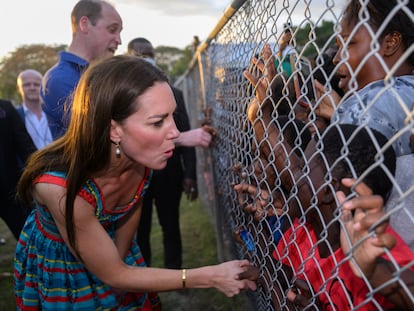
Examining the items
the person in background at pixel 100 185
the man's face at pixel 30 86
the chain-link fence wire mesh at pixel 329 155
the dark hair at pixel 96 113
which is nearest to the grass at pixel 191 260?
the chain-link fence wire mesh at pixel 329 155

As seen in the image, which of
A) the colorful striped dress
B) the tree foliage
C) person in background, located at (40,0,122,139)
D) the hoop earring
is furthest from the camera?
person in background, located at (40,0,122,139)

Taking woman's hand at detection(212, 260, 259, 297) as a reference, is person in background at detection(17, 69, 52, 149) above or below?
below

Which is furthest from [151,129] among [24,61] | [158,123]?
[24,61]

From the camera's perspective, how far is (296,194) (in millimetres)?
1456

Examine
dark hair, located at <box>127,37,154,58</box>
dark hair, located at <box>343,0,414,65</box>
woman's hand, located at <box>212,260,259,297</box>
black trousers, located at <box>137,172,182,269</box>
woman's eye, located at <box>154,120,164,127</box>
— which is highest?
dark hair, located at <box>343,0,414,65</box>

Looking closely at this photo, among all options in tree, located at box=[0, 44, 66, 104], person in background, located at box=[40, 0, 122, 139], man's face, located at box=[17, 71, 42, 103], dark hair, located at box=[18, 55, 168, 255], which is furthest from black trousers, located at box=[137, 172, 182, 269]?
tree, located at box=[0, 44, 66, 104]

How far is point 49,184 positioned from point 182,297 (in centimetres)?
236

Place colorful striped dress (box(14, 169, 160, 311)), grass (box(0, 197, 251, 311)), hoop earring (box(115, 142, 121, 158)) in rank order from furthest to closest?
grass (box(0, 197, 251, 311)) → colorful striped dress (box(14, 169, 160, 311)) → hoop earring (box(115, 142, 121, 158))

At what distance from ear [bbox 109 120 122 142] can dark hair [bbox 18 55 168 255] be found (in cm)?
3

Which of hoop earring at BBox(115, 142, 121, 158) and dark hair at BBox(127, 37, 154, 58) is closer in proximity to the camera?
hoop earring at BBox(115, 142, 121, 158)

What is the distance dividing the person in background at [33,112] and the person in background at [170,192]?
2071 mm

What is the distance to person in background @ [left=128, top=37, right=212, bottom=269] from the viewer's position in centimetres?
374

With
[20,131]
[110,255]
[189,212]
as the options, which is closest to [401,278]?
[110,255]

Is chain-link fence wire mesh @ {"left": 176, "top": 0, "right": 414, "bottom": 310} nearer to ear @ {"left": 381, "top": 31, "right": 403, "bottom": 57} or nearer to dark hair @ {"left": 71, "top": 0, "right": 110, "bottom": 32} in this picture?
ear @ {"left": 381, "top": 31, "right": 403, "bottom": 57}
